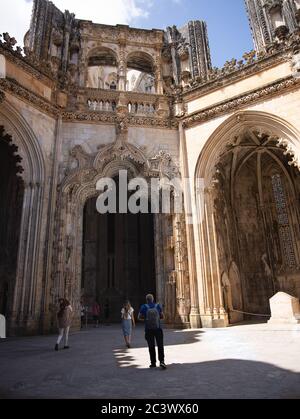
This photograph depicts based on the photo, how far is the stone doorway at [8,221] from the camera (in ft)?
46.4

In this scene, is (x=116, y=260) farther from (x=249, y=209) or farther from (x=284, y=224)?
(x=284, y=224)

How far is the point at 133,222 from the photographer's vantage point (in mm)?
22203

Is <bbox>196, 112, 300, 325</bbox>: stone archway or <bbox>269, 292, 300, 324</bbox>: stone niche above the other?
<bbox>196, 112, 300, 325</bbox>: stone archway

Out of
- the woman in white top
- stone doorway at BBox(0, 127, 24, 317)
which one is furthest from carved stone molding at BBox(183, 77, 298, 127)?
the woman in white top

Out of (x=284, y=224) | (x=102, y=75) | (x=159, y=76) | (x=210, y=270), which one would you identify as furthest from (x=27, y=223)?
(x=102, y=75)

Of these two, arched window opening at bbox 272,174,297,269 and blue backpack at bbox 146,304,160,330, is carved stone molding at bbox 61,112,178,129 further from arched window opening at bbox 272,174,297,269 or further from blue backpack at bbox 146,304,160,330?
blue backpack at bbox 146,304,160,330

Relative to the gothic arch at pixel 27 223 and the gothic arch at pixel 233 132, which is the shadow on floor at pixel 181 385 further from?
the gothic arch at pixel 233 132

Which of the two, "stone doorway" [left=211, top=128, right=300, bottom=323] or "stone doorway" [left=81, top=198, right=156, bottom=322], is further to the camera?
"stone doorway" [left=81, top=198, right=156, bottom=322]

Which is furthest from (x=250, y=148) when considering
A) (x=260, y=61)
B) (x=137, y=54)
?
(x=137, y=54)

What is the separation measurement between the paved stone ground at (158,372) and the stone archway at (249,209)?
645cm

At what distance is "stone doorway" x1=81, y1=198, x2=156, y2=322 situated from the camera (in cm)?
1992

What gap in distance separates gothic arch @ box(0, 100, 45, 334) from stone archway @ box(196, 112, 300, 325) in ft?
21.8

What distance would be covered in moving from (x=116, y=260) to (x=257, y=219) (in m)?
10.1

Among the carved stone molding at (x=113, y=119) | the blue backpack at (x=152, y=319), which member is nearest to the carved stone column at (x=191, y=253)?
the carved stone molding at (x=113, y=119)
